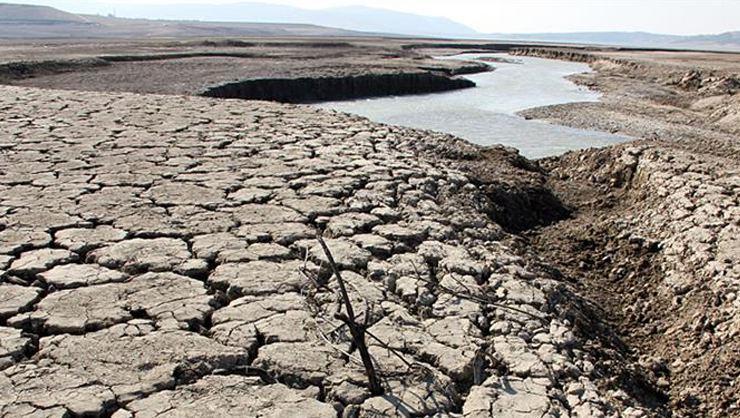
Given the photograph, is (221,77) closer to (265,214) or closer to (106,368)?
(265,214)

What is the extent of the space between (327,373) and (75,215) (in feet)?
7.53

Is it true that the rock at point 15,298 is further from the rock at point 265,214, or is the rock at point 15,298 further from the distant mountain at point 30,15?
the distant mountain at point 30,15

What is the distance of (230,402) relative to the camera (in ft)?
7.90

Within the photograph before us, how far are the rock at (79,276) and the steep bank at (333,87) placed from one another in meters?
10.2

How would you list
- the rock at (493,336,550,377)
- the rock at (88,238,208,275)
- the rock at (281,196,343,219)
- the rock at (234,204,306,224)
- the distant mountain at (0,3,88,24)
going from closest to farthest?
the rock at (493,336,550,377) → the rock at (88,238,208,275) → the rock at (234,204,306,224) → the rock at (281,196,343,219) → the distant mountain at (0,3,88,24)

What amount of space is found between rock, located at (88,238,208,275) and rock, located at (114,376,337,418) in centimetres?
101

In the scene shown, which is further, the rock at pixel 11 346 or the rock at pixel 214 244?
the rock at pixel 214 244

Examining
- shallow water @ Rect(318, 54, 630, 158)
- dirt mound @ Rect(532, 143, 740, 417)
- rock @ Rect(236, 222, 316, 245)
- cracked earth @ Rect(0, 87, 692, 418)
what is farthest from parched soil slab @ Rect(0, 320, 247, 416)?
shallow water @ Rect(318, 54, 630, 158)

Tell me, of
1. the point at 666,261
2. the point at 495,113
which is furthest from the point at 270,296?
the point at 495,113

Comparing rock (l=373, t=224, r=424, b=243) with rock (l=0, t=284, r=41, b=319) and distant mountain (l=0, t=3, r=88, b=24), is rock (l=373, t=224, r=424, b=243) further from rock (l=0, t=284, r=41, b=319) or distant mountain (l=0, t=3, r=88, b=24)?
distant mountain (l=0, t=3, r=88, b=24)

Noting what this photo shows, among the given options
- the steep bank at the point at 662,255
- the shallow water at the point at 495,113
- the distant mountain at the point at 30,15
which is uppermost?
the steep bank at the point at 662,255

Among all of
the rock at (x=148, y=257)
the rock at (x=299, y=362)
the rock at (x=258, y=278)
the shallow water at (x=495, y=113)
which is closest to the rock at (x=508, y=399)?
the rock at (x=299, y=362)

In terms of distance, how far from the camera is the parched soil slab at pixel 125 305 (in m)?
2.85

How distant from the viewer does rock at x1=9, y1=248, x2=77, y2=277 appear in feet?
10.8
